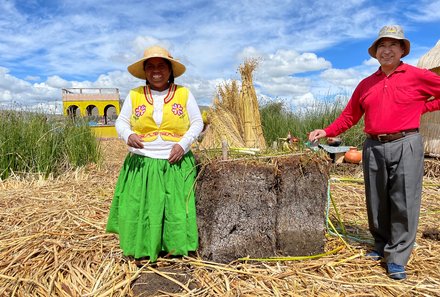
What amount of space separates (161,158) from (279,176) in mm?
879

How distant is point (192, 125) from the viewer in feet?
8.74

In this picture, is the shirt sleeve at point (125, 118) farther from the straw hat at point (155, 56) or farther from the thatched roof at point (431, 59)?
the thatched roof at point (431, 59)

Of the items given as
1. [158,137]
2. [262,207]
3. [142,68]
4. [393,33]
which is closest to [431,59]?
[393,33]

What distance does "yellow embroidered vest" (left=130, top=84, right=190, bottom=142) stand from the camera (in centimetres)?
260

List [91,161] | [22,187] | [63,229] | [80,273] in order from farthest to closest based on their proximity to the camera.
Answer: [91,161] → [22,187] → [63,229] → [80,273]

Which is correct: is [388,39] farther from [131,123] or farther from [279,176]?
[131,123]

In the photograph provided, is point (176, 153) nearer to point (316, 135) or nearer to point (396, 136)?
point (316, 135)

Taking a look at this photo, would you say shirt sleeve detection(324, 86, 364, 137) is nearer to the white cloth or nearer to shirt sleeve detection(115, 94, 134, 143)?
the white cloth

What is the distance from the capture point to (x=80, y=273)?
8.36 ft

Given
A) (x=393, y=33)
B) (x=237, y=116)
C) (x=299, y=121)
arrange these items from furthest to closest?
(x=299, y=121), (x=237, y=116), (x=393, y=33)

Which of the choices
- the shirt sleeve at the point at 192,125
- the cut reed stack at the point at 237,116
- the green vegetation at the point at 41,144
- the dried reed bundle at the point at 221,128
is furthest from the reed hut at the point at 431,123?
the green vegetation at the point at 41,144

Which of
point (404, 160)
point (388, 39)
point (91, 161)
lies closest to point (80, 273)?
point (404, 160)

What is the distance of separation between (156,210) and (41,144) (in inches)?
165

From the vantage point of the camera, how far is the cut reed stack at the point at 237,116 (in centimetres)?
514
